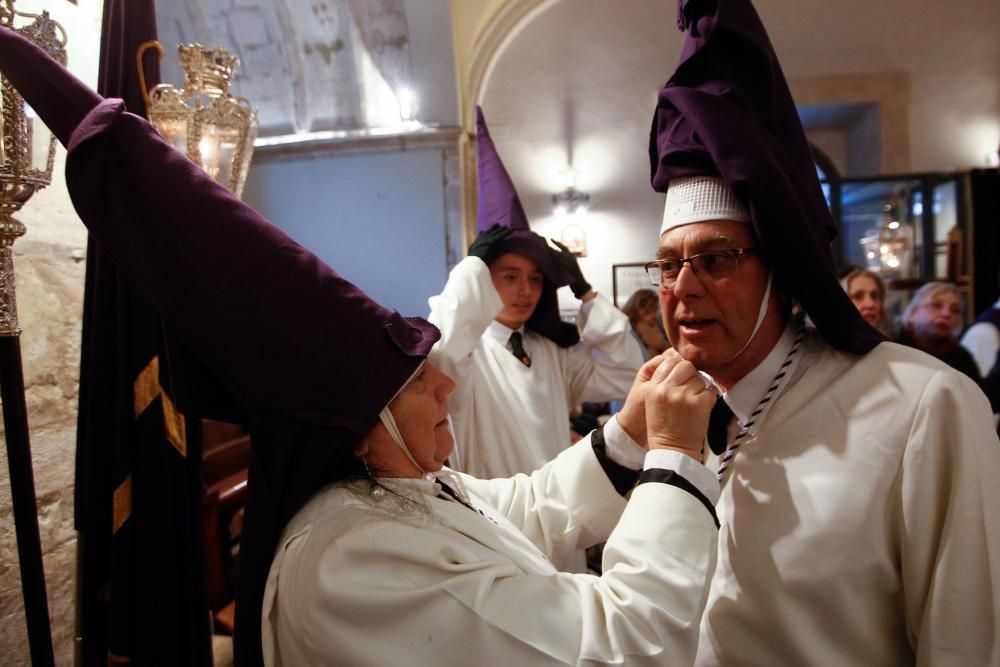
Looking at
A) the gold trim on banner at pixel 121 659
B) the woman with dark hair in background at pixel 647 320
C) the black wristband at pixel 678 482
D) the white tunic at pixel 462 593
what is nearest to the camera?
the white tunic at pixel 462 593

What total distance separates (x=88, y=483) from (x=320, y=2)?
12.2 feet

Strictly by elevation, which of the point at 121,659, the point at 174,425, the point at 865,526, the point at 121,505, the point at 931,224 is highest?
the point at 931,224

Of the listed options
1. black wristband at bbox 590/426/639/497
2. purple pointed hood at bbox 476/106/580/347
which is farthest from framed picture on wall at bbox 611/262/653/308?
black wristband at bbox 590/426/639/497

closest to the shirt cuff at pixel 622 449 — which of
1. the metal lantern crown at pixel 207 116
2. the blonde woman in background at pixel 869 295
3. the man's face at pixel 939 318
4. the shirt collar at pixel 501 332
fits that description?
the shirt collar at pixel 501 332

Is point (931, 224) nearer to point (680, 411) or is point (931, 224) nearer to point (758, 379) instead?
point (758, 379)

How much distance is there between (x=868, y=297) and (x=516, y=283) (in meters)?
2.36

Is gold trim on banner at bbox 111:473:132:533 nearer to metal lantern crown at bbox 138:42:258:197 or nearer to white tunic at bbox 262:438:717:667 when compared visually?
white tunic at bbox 262:438:717:667

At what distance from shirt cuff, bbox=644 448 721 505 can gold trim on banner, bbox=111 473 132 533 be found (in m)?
1.45

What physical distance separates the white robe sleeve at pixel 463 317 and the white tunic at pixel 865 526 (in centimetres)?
118

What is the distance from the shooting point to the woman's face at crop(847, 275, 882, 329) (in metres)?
3.57

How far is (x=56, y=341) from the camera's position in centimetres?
184

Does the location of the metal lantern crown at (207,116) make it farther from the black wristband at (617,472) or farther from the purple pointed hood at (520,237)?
the black wristband at (617,472)

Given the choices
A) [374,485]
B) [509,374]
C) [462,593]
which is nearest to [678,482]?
[462,593]

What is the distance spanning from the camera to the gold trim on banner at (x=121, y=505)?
5.45 feet
